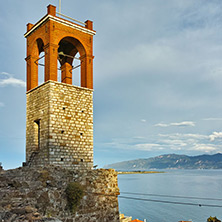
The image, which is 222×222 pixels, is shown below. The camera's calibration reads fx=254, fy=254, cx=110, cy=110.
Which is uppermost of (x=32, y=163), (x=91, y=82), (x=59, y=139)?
(x=91, y=82)

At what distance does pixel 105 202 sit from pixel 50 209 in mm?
2851

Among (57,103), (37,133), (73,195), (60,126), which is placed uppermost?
(57,103)

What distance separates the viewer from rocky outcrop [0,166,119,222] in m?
8.34

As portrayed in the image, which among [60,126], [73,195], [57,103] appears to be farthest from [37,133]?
[73,195]

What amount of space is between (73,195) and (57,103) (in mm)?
4166

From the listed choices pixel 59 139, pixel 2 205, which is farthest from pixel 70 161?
pixel 2 205

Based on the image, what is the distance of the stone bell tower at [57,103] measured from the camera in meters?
11.4

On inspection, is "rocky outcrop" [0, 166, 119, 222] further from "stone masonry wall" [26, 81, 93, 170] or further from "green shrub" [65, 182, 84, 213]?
"stone masonry wall" [26, 81, 93, 170]

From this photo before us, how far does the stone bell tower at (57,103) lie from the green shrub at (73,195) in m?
1.56

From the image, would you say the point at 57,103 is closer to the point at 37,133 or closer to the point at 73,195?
the point at 37,133

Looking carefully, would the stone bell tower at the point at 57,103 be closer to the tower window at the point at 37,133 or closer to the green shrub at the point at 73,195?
the tower window at the point at 37,133

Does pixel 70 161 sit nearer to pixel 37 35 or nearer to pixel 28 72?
pixel 28 72

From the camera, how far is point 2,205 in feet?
25.1

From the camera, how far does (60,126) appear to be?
11586 millimetres
